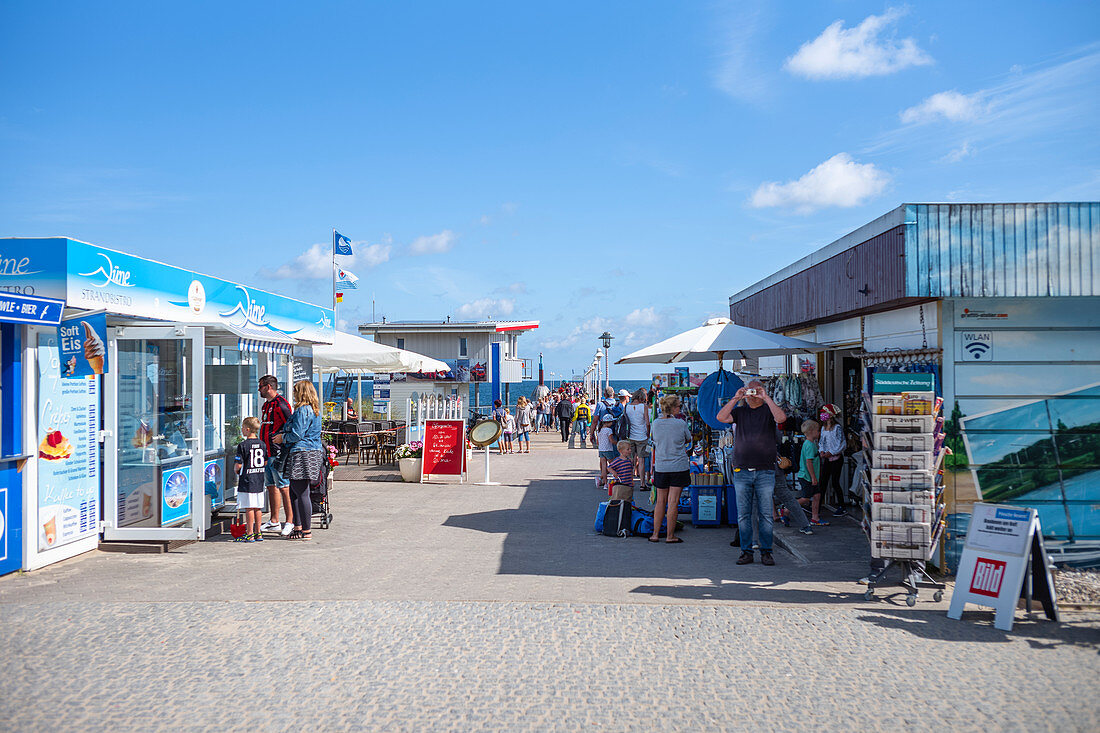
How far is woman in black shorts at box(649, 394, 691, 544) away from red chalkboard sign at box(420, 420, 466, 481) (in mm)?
6170

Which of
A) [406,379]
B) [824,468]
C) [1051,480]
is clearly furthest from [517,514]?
[406,379]

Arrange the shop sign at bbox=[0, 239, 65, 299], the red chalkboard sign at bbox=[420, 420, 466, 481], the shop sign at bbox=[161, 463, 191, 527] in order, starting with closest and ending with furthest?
the shop sign at bbox=[0, 239, 65, 299] < the shop sign at bbox=[161, 463, 191, 527] < the red chalkboard sign at bbox=[420, 420, 466, 481]

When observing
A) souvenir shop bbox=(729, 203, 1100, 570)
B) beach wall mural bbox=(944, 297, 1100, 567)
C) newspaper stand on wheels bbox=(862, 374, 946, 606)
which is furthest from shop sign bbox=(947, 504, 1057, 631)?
beach wall mural bbox=(944, 297, 1100, 567)

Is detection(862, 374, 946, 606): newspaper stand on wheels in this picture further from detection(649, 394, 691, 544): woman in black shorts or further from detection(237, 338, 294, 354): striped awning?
detection(237, 338, 294, 354): striped awning

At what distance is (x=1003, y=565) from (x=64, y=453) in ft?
27.6

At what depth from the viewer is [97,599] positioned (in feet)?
21.6

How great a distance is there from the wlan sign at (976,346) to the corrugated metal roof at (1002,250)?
1.35ft

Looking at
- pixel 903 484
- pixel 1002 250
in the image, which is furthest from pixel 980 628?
pixel 1002 250

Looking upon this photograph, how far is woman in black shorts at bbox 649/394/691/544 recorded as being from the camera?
8820mm

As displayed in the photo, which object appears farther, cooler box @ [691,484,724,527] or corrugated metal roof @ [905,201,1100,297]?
cooler box @ [691,484,724,527]

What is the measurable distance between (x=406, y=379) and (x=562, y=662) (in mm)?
32194

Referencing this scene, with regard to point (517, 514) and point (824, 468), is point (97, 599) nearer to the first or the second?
point (517, 514)

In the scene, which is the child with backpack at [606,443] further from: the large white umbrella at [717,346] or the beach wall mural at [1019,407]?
the beach wall mural at [1019,407]

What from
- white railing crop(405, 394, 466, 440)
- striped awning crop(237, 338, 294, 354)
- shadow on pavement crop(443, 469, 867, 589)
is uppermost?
striped awning crop(237, 338, 294, 354)
